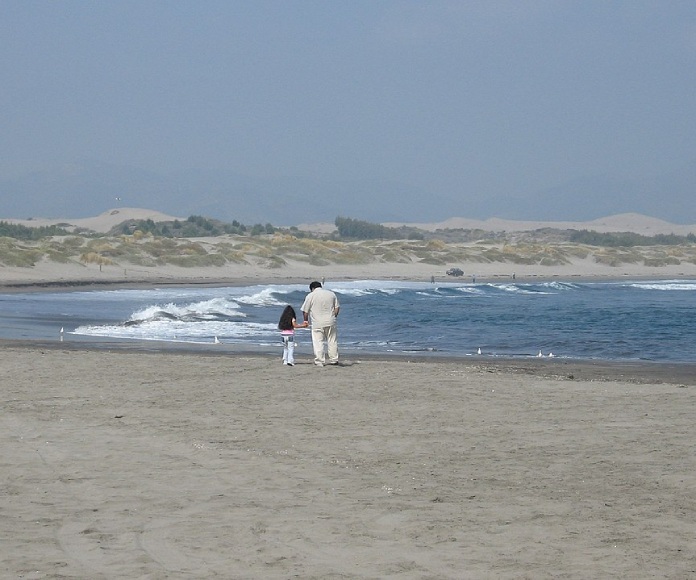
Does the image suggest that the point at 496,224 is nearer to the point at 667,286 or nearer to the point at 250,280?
the point at 667,286

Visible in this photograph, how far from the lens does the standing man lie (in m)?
15.3

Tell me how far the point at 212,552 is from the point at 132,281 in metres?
42.5

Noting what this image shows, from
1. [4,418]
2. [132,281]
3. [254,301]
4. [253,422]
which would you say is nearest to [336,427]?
[253,422]

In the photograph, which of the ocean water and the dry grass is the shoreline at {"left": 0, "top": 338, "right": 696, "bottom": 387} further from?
the dry grass

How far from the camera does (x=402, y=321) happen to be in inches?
1096

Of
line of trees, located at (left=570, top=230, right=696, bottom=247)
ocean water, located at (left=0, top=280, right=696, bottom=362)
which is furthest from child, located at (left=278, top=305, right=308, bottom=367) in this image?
line of trees, located at (left=570, top=230, right=696, bottom=247)

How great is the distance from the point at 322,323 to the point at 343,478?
771cm

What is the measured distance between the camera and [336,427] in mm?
9875

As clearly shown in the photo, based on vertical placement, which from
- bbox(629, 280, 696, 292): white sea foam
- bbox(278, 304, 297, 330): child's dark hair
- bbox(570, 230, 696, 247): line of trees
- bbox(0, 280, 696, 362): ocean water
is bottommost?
bbox(0, 280, 696, 362): ocean water

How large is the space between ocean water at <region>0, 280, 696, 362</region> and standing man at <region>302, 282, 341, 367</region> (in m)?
3.56

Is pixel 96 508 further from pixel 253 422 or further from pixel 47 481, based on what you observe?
pixel 253 422

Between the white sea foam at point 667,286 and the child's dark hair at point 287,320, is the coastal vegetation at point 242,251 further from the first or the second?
the child's dark hair at point 287,320

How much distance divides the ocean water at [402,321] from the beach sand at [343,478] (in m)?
7.42

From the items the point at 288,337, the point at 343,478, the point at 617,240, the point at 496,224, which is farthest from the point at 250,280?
the point at 496,224
